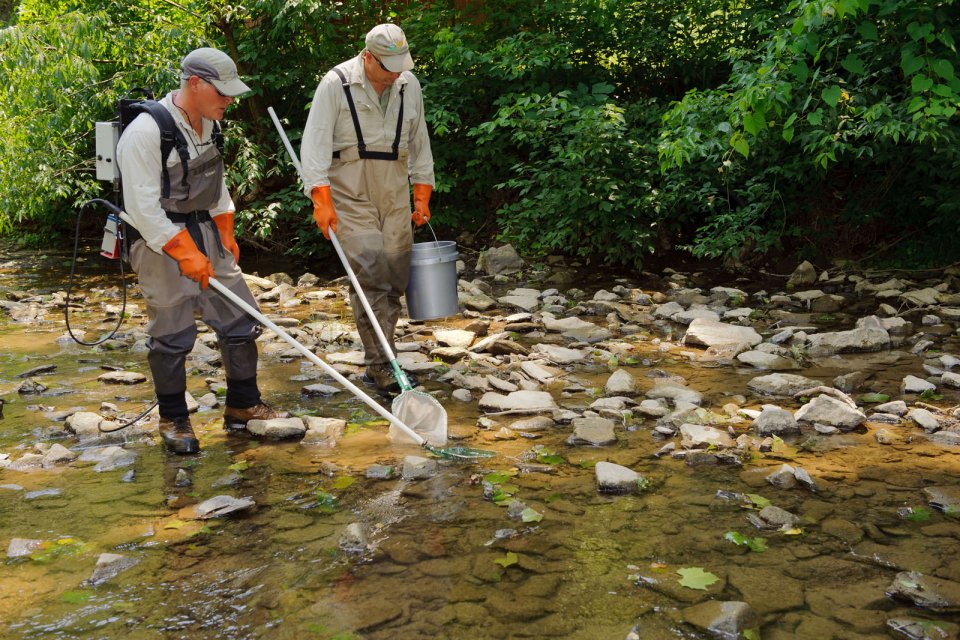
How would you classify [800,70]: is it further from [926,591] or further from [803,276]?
[926,591]

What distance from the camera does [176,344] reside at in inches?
175

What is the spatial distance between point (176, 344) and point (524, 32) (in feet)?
20.2

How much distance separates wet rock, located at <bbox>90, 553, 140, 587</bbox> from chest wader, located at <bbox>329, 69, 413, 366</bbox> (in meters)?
2.18

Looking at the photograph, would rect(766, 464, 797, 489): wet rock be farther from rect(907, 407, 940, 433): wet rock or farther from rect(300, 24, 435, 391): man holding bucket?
rect(300, 24, 435, 391): man holding bucket

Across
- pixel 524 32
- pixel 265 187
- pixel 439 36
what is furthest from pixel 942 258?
pixel 265 187

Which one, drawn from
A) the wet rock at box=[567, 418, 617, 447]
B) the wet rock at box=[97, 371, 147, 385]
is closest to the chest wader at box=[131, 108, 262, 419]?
the wet rock at box=[97, 371, 147, 385]

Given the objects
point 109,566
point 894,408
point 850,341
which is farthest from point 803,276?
point 109,566

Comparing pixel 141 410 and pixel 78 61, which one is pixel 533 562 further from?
pixel 78 61

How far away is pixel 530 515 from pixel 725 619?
103 cm

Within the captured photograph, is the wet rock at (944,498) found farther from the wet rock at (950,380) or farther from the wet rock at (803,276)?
A: the wet rock at (803,276)

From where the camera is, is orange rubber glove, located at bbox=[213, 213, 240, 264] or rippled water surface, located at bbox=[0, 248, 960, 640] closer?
rippled water surface, located at bbox=[0, 248, 960, 640]

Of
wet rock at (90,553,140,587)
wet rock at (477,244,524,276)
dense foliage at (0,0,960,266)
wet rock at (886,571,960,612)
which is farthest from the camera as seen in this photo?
wet rock at (477,244,524,276)

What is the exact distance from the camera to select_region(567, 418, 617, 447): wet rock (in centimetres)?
438

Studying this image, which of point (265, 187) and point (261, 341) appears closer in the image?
point (261, 341)
